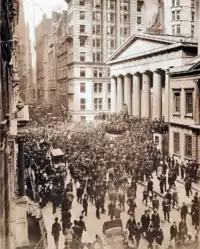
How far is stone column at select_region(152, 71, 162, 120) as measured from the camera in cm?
611

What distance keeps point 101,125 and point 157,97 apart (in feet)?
3.23

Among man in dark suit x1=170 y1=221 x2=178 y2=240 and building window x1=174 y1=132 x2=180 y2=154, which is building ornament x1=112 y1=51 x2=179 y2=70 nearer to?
building window x1=174 y1=132 x2=180 y2=154

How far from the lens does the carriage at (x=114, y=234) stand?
5.33 metres

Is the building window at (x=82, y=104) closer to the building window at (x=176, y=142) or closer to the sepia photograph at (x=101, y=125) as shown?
the sepia photograph at (x=101, y=125)

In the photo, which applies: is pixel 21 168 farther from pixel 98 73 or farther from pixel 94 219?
pixel 98 73

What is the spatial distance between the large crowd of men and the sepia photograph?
0.02m

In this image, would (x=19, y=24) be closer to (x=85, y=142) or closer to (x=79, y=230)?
(x=85, y=142)

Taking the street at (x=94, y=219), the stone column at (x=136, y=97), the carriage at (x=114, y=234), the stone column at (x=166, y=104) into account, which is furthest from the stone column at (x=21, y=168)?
the stone column at (x=166, y=104)

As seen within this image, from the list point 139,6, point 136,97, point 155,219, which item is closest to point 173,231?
point 155,219

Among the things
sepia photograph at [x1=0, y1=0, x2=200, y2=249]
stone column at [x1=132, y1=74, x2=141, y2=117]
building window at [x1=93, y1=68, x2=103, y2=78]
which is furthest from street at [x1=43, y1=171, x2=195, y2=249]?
building window at [x1=93, y1=68, x2=103, y2=78]

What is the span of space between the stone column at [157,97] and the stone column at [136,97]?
245mm

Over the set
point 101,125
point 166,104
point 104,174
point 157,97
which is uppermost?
point 157,97

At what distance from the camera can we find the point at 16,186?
571cm

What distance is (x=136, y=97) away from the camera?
6277 millimetres
